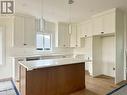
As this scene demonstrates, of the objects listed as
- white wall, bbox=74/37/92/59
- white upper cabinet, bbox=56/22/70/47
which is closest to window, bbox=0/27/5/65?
white upper cabinet, bbox=56/22/70/47

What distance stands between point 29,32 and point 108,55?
362 cm

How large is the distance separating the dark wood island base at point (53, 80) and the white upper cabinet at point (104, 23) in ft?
5.79

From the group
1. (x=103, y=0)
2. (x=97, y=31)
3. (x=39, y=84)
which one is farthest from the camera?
(x=97, y=31)

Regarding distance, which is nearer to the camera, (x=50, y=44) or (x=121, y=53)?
(x=121, y=53)

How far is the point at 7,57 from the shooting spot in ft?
16.4

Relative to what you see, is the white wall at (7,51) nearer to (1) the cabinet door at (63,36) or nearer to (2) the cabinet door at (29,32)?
(2) the cabinet door at (29,32)

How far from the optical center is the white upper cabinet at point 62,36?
611 cm

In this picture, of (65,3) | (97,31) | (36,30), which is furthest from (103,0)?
(36,30)

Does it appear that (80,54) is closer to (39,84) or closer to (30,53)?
(30,53)

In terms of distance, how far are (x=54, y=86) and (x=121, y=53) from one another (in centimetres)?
301

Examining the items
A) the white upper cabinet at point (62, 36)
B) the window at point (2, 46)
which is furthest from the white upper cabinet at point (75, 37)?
the window at point (2, 46)

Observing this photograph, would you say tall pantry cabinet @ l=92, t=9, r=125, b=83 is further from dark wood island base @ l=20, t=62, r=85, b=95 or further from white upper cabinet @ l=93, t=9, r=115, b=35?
dark wood island base @ l=20, t=62, r=85, b=95

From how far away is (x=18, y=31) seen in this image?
477 centimetres

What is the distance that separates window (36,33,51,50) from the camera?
5.88 metres
